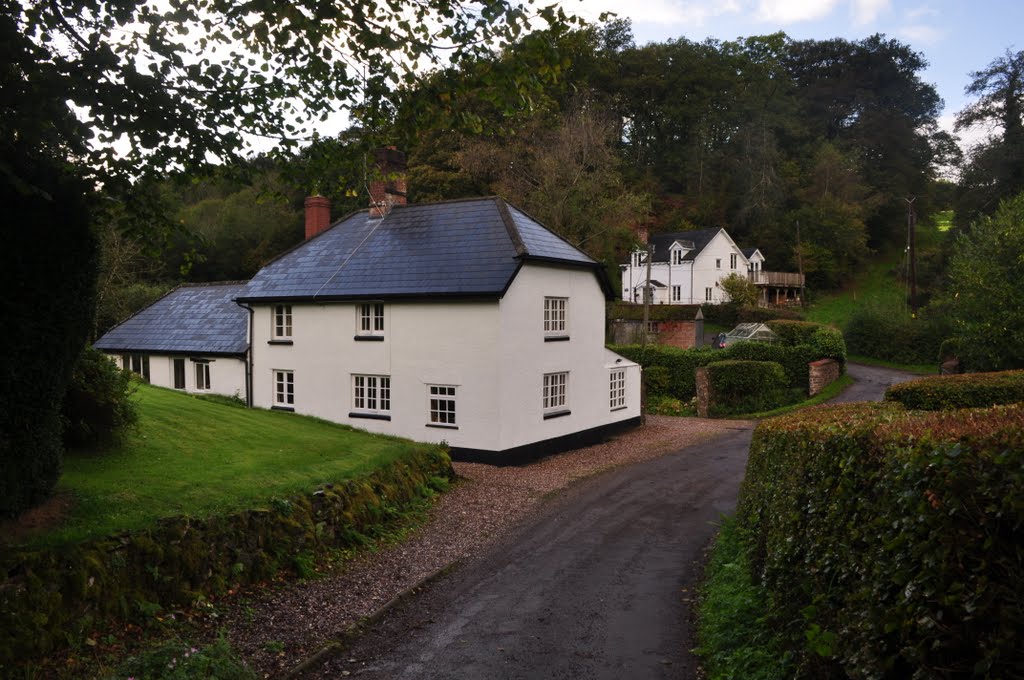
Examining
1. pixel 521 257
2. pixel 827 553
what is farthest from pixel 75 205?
pixel 521 257

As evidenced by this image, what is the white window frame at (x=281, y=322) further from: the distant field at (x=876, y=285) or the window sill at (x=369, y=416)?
the distant field at (x=876, y=285)

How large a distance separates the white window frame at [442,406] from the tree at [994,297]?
891 inches

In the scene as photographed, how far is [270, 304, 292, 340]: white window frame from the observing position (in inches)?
1042

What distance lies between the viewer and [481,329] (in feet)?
73.9

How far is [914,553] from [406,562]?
1000 centimetres

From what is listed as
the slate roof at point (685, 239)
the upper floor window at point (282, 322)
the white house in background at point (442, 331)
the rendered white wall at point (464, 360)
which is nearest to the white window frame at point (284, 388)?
the white house in background at point (442, 331)

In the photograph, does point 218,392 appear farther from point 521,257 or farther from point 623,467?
point 623,467

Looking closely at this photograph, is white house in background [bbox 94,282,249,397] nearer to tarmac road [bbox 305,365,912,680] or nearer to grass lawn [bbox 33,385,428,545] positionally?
grass lawn [bbox 33,385,428,545]

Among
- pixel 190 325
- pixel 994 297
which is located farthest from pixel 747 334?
pixel 190 325

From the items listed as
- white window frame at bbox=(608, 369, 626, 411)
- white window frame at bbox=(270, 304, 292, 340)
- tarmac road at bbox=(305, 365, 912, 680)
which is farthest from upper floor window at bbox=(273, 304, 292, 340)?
tarmac road at bbox=(305, 365, 912, 680)

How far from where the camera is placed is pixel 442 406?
77.0ft

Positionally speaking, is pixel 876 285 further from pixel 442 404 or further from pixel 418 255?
pixel 442 404

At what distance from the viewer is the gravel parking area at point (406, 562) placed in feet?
30.2

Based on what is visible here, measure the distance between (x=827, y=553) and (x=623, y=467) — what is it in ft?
55.7
